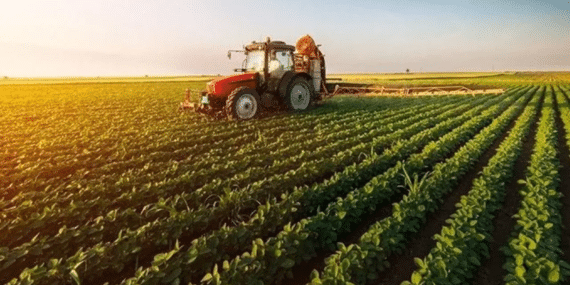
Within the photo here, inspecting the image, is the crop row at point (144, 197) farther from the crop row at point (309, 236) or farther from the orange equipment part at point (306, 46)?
the orange equipment part at point (306, 46)

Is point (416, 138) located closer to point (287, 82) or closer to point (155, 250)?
point (287, 82)

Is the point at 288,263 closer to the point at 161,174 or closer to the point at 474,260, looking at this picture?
the point at 474,260

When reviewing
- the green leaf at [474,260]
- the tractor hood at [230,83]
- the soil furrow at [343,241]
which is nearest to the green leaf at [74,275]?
the soil furrow at [343,241]

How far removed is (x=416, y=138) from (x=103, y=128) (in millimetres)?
9852

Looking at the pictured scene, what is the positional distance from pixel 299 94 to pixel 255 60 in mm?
2155

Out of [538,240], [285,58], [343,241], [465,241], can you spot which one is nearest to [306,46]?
[285,58]

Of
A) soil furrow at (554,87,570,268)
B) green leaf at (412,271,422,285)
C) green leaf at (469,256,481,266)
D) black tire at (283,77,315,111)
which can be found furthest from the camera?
black tire at (283,77,315,111)

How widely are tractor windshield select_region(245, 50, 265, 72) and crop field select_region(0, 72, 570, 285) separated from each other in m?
3.87

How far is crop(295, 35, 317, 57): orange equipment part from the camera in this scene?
17691 mm

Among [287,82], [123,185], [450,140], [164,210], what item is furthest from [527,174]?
[287,82]

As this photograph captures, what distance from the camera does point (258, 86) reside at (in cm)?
1293

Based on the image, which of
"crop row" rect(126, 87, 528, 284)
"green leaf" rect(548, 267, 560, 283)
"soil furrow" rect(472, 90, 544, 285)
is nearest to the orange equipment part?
"crop row" rect(126, 87, 528, 284)

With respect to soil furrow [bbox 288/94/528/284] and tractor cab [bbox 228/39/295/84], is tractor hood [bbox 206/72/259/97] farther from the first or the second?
soil furrow [bbox 288/94/528/284]

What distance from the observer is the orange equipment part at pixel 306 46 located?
1769cm
